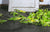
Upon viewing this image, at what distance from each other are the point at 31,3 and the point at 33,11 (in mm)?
196

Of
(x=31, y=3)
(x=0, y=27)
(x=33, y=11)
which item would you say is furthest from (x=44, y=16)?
(x=0, y=27)

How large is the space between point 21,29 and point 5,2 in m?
1.40

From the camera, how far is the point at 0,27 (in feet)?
3.98

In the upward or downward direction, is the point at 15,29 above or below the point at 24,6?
below

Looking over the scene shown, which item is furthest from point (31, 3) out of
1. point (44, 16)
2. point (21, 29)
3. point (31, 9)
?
point (21, 29)

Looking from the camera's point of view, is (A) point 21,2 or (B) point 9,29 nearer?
(B) point 9,29

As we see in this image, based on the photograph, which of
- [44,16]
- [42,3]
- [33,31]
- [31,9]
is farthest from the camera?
[42,3]

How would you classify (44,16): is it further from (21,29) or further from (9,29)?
(9,29)

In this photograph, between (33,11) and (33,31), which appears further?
(33,11)

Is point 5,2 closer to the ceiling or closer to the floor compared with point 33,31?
closer to the ceiling

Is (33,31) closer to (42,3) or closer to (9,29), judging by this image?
(9,29)

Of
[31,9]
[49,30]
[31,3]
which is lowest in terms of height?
[49,30]

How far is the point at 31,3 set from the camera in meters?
1.83

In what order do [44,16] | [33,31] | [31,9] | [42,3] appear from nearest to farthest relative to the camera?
[33,31] → [44,16] → [31,9] → [42,3]
